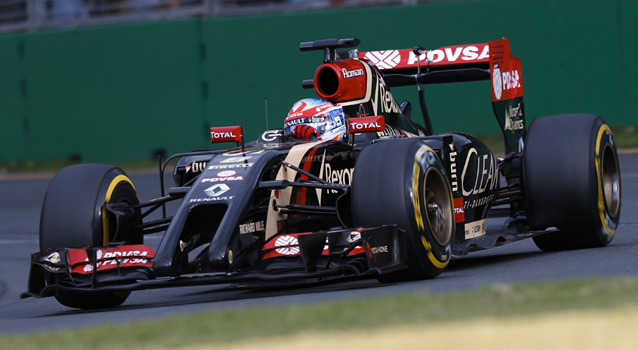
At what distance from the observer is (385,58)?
989cm

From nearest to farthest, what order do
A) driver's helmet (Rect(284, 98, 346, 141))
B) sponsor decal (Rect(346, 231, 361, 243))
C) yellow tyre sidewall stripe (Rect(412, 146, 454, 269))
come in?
sponsor decal (Rect(346, 231, 361, 243))
yellow tyre sidewall stripe (Rect(412, 146, 454, 269))
driver's helmet (Rect(284, 98, 346, 141))

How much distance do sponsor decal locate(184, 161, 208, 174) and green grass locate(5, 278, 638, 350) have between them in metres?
2.66

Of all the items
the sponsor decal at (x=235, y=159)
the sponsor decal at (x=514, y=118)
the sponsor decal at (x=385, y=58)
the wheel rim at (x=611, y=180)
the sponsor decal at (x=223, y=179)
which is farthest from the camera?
the sponsor decal at (x=385, y=58)

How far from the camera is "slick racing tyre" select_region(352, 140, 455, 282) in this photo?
21.9 ft

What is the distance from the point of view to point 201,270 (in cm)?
662

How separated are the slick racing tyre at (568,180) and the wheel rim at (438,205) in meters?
1.27

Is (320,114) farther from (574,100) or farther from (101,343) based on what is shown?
(574,100)

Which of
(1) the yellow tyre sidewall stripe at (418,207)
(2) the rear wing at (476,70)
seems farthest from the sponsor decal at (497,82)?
(1) the yellow tyre sidewall stripe at (418,207)

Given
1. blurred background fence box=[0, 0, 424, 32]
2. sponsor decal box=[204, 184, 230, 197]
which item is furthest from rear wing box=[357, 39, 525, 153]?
blurred background fence box=[0, 0, 424, 32]

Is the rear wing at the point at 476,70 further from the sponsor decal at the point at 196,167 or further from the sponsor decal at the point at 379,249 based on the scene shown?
the sponsor decal at the point at 379,249

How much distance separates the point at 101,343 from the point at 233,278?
1.86 meters

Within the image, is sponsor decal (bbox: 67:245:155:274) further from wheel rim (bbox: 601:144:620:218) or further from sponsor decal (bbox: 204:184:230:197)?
wheel rim (bbox: 601:144:620:218)

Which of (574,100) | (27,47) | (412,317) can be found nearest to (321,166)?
(412,317)

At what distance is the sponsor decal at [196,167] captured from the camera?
26.0ft
